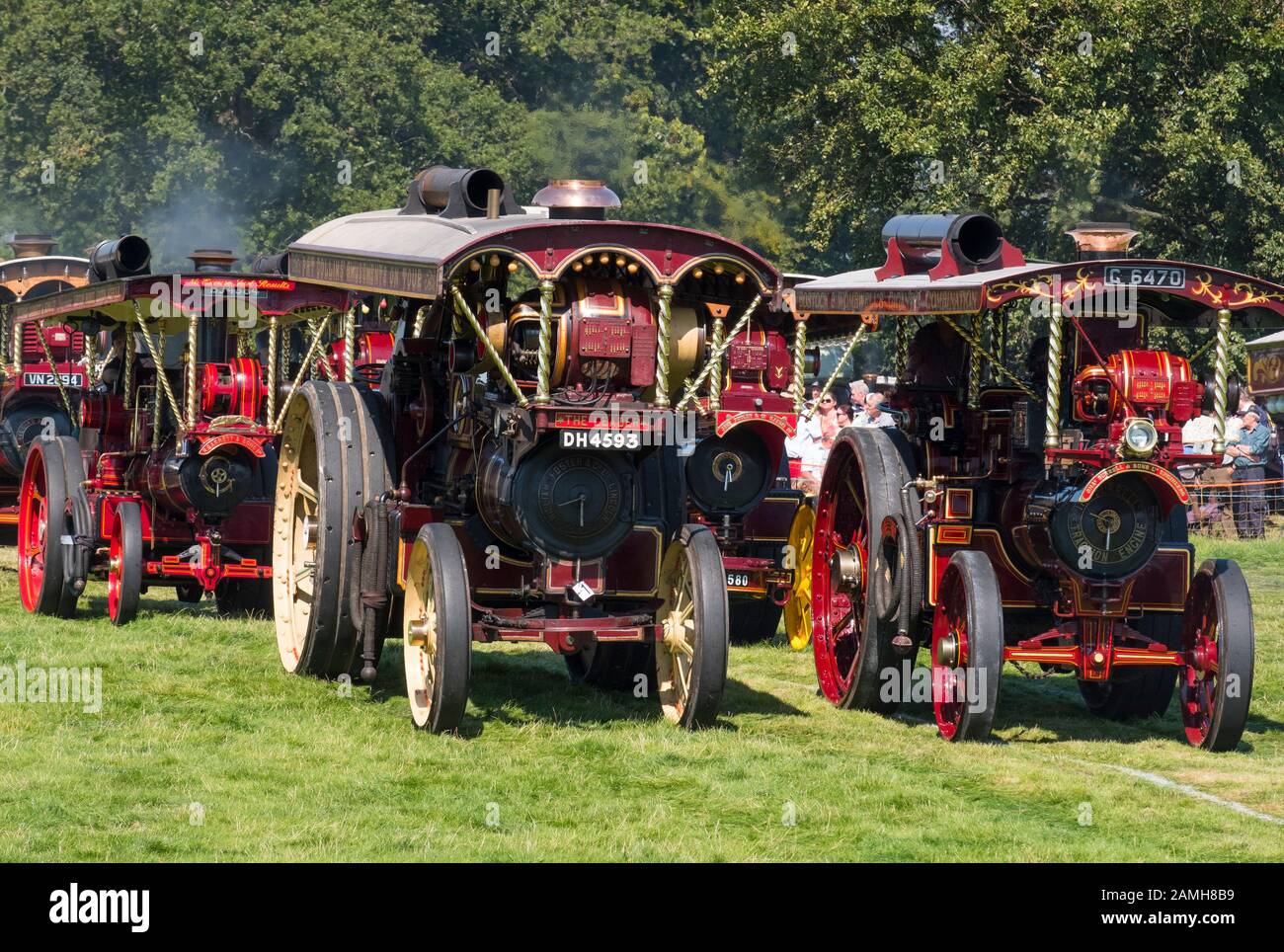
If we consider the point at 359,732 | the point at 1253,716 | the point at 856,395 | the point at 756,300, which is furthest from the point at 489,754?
the point at 856,395

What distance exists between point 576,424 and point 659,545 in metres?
1.16

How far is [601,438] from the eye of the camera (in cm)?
1002

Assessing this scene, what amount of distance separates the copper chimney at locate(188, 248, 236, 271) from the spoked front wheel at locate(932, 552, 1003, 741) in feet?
22.7

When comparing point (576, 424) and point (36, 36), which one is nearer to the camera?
point (576, 424)

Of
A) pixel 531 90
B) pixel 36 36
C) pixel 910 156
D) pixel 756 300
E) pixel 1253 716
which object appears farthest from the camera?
pixel 531 90

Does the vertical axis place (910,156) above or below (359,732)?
above

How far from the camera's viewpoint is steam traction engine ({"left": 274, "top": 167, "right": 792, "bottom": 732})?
10.1m

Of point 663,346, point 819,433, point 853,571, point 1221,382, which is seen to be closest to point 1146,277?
point 1221,382

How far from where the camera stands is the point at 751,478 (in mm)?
14500

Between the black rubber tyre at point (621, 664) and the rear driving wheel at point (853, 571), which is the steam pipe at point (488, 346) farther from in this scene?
the rear driving wheel at point (853, 571)

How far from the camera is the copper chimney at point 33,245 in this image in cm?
2189

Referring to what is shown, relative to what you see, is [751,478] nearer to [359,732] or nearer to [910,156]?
[359,732]

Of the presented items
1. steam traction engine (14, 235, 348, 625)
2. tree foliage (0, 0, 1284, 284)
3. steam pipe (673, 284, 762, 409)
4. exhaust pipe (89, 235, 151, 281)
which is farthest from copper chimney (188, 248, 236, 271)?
tree foliage (0, 0, 1284, 284)

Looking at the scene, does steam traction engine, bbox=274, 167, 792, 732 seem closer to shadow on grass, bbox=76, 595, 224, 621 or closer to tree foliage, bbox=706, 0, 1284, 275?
shadow on grass, bbox=76, 595, 224, 621
